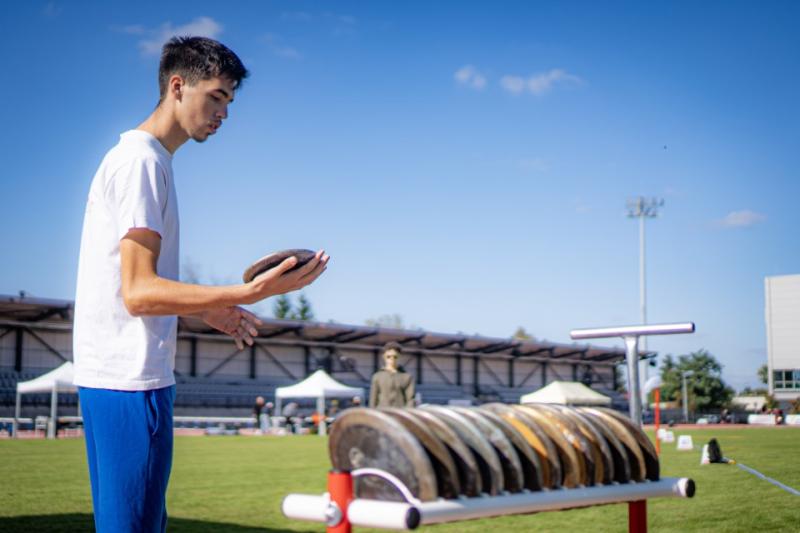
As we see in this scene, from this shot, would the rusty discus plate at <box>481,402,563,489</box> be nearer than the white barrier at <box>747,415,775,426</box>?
Yes

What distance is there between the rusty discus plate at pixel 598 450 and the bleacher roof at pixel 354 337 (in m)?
39.9

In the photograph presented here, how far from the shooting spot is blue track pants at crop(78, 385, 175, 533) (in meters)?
2.51

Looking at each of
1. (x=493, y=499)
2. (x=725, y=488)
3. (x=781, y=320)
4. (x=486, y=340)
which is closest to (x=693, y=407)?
(x=781, y=320)

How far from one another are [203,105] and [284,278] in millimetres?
694

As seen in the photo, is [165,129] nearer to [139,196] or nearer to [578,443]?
[139,196]

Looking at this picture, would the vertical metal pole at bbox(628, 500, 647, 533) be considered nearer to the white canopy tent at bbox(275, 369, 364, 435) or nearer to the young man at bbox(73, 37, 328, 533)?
the young man at bbox(73, 37, 328, 533)

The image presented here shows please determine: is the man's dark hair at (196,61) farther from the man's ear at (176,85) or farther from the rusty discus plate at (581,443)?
the rusty discus plate at (581,443)

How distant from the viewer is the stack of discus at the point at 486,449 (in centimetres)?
247

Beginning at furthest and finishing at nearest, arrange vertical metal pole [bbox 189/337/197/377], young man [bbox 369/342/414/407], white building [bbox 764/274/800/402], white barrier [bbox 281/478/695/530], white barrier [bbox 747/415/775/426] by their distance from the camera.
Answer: white building [bbox 764/274/800/402] < white barrier [bbox 747/415/775/426] < vertical metal pole [bbox 189/337/197/377] < young man [bbox 369/342/414/407] < white barrier [bbox 281/478/695/530]

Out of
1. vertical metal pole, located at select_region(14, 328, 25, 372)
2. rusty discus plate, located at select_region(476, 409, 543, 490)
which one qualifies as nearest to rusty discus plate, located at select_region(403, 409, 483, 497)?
Answer: rusty discus plate, located at select_region(476, 409, 543, 490)

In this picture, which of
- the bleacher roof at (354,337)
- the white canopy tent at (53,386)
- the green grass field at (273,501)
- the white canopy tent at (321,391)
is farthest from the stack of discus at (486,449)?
the bleacher roof at (354,337)

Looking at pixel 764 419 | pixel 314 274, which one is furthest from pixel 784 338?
pixel 314 274

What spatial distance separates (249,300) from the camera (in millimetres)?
2426

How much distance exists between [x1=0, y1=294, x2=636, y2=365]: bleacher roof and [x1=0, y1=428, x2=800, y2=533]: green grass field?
27527 mm
